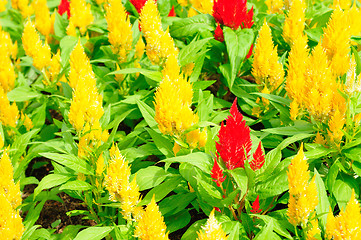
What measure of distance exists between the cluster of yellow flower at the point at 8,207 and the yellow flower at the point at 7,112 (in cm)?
94

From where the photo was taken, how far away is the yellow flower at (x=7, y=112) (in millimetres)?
3432

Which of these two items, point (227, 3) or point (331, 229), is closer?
point (331, 229)

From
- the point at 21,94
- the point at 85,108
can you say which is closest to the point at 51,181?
the point at 85,108

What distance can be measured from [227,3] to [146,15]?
780 mm

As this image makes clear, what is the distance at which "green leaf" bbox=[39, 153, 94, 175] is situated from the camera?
2.75 meters

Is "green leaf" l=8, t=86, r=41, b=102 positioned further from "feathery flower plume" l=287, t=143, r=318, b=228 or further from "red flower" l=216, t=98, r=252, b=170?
"feathery flower plume" l=287, t=143, r=318, b=228

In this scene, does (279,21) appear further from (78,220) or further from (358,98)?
(78,220)

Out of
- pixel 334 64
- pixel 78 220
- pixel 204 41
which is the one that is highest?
pixel 204 41

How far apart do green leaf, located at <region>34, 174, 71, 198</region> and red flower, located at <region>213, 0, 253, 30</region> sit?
181 centimetres

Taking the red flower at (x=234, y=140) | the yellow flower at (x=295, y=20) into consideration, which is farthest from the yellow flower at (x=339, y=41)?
the red flower at (x=234, y=140)

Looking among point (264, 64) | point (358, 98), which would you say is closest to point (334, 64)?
point (358, 98)

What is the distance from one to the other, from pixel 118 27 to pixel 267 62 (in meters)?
Result: 1.29

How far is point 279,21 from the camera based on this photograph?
12.5ft

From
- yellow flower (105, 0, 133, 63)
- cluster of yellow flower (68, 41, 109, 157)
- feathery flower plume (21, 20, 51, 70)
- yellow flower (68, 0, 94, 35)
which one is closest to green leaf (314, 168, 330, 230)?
cluster of yellow flower (68, 41, 109, 157)
